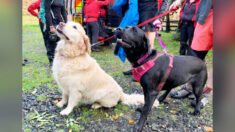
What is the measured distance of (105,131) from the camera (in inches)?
107

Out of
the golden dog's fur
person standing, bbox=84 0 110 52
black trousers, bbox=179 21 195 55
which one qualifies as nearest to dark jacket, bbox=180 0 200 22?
black trousers, bbox=179 21 195 55

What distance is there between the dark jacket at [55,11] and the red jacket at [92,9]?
291 cm

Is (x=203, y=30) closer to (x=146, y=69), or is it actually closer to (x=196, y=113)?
(x=146, y=69)

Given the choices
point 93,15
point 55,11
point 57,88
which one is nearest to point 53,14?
point 55,11

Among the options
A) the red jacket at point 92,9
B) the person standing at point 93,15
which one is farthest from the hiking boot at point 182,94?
the red jacket at point 92,9

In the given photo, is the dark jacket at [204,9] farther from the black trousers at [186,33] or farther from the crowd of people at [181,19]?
the black trousers at [186,33]

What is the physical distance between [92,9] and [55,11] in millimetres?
3299

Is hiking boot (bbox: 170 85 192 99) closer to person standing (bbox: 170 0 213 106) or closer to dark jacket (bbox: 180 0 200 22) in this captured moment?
person standing (bbox: 170 0 213 106)

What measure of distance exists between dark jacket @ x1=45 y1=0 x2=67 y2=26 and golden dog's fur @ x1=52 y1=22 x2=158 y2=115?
6.17ft

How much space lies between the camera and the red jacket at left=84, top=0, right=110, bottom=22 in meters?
7.81

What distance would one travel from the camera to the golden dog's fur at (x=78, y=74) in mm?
2979

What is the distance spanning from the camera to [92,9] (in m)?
7.91

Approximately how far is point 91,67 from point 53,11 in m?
2.66
